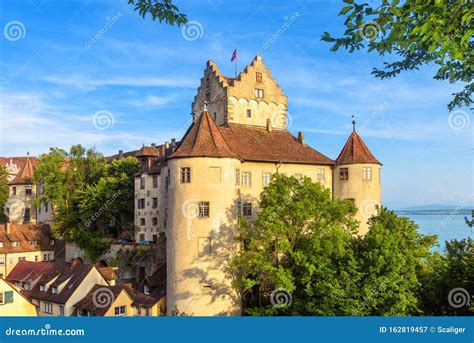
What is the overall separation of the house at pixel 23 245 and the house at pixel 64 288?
45.0 feet

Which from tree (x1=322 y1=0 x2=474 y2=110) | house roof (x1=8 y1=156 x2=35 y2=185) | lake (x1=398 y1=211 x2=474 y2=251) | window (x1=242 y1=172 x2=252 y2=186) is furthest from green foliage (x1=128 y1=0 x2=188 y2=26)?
house roof (x1=8 y1=156 x2=35 y2=185)

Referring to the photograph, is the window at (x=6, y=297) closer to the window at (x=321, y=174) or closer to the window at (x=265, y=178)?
the window at (x=265, y=178)

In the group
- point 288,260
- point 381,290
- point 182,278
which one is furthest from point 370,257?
point 182,278

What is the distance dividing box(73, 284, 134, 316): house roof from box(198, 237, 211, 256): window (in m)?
10.8

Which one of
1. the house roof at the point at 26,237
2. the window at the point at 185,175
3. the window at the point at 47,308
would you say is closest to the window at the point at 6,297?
the window at the point at 47,308

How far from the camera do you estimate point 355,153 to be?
35.8 metres

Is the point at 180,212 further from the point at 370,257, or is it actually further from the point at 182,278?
the point at 370,257

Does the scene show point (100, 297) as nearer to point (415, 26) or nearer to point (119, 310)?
point (119, 310)

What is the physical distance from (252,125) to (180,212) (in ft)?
41.6

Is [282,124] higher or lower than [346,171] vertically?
higher

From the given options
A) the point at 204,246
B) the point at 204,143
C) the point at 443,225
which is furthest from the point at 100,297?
the point at 443,225

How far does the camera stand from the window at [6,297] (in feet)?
110

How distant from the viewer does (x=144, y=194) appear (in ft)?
148

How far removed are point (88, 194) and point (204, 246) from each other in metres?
24.1
